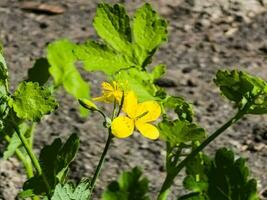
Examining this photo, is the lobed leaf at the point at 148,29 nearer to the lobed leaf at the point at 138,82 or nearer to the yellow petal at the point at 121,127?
the lobed leaf at the point at 138,82

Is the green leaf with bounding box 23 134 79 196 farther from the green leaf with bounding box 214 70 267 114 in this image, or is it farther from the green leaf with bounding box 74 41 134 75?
the green leaf with bounding box 214 70 267 114

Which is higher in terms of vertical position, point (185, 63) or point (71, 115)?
point (185, 63)

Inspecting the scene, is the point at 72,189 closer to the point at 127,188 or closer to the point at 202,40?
the point at 127,188

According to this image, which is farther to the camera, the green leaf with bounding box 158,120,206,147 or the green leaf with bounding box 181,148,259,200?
Result: the green leaf with bounding box 181,148,259,200

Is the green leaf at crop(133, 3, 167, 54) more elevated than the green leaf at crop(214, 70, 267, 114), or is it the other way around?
the green leaf at crop(133, 3, 167, 54)

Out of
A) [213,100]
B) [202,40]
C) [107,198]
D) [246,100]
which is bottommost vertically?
[107,198]

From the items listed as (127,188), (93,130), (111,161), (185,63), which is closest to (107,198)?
(127,188)

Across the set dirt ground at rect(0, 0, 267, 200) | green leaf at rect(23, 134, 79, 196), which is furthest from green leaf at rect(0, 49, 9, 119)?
dirt ground at rect(0, 0, 267, 200)
